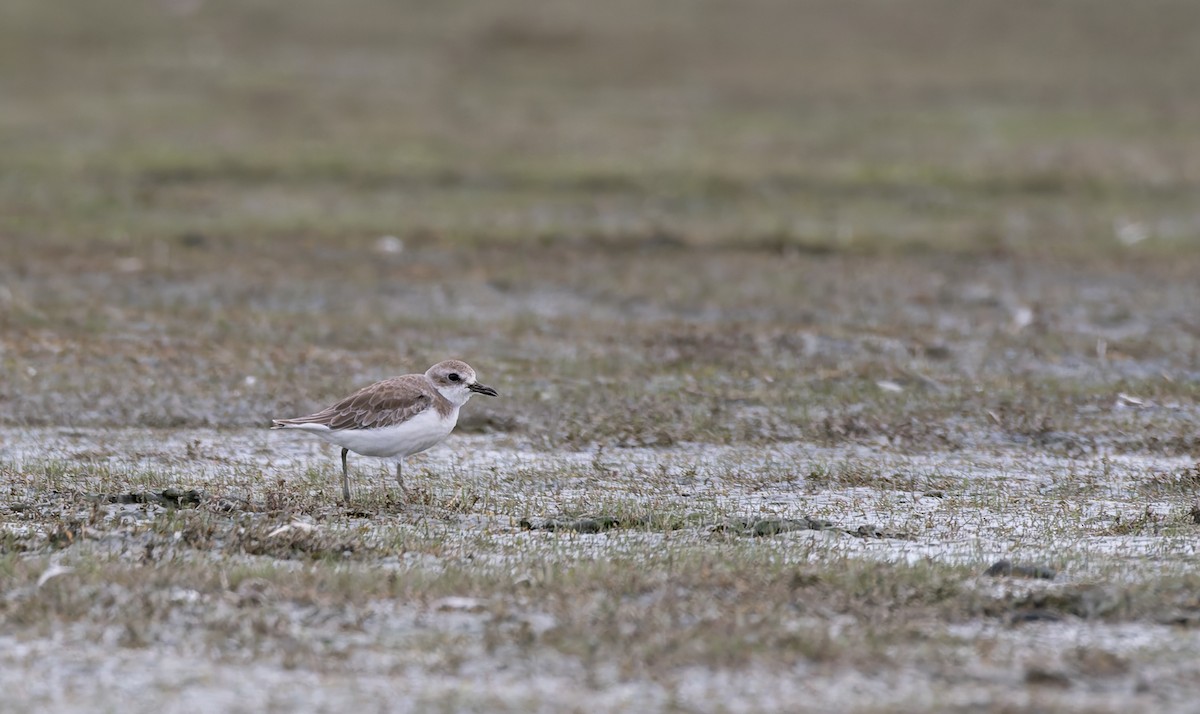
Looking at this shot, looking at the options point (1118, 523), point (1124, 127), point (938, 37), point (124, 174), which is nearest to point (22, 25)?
point (124, 174)

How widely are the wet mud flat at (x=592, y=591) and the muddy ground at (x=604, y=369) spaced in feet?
0.12

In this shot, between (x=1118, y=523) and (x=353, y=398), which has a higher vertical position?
(x=353, y=398)

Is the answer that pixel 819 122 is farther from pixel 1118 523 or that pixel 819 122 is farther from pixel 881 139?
pixel 1118 523

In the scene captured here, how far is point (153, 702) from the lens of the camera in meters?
7.50

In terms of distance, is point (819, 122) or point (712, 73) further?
point (712, 73)

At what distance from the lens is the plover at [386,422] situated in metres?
11.7

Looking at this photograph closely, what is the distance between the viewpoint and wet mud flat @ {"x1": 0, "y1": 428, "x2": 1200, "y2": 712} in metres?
7.77

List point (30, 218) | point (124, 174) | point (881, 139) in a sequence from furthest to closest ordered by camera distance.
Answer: point (881, 139), point (124, 174), point (30, 218)

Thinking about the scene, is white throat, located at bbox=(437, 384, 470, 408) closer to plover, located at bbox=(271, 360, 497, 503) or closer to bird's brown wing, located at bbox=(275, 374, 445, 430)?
plover, located at bbox=(271, 360, 497, 503)

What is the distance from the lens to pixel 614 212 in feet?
87.6

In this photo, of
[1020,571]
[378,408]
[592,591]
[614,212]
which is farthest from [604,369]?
[614,212]

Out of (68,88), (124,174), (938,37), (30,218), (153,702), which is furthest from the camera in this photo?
(938,37)

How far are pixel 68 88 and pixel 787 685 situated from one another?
3248 cm

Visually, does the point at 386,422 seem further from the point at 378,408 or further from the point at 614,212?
the point at 614,212
